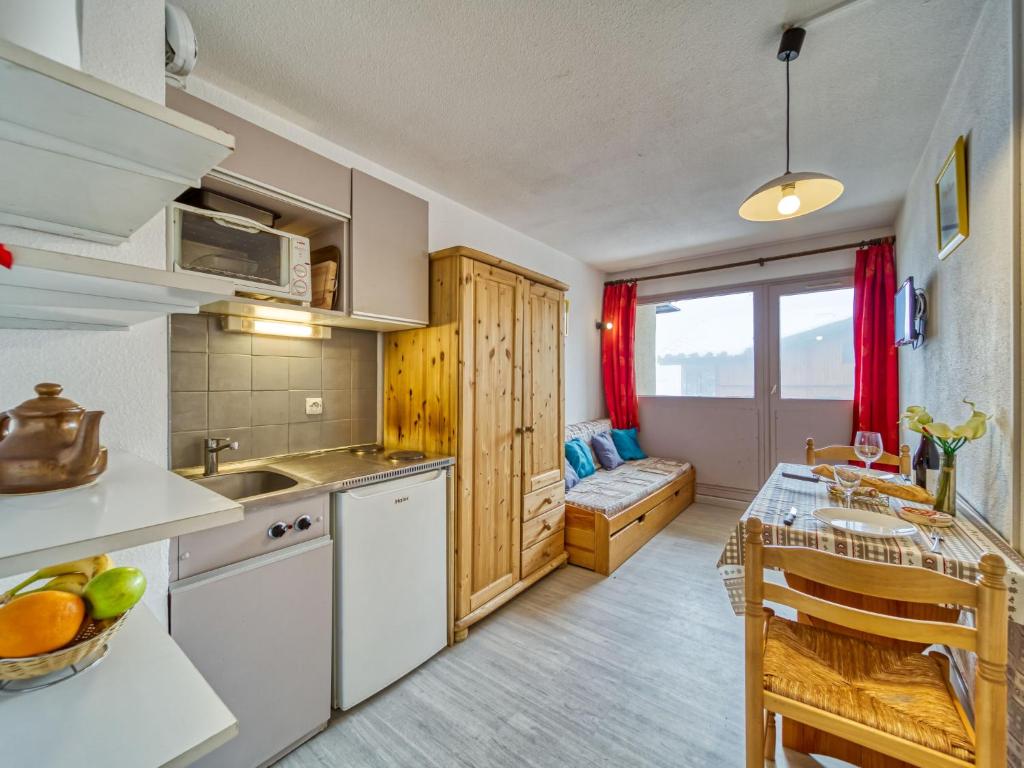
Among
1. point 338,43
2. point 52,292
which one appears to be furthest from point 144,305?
point 338,43

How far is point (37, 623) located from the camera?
1.94 ft

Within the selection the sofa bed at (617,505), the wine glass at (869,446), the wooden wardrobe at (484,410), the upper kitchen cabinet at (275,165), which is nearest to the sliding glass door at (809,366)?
the sofa bed at (617,505)

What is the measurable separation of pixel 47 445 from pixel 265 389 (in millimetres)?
1494

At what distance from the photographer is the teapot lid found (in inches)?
25.1

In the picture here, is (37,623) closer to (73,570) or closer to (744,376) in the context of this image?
(73,570)

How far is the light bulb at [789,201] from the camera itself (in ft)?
5.48

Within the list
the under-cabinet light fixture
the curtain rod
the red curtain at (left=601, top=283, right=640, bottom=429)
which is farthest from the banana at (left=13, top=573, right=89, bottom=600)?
the curtain rod

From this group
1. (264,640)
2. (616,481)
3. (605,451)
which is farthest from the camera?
(605,451)

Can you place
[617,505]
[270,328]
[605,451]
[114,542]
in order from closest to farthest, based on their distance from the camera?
[114,542] < [270,328] < [617,505] < [605,451]

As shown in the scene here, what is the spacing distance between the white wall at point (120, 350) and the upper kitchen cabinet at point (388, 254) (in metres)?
0.92

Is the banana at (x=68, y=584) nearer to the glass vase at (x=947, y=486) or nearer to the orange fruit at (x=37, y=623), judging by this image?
the orange fruit at (x=37, y=623)

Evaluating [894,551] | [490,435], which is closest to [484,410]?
[490,435]

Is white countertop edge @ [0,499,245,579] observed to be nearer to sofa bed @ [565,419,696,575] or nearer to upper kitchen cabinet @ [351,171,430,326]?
upper kitchen cabinet @ [351,171,430,326]

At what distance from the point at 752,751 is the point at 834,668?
0.34 m
